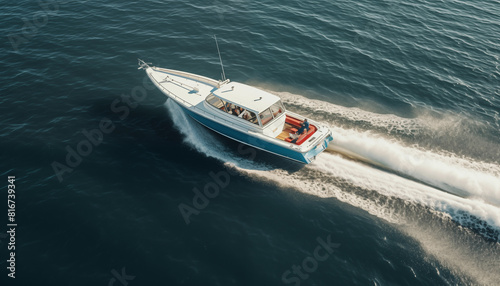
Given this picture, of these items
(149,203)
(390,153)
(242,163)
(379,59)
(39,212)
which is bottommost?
(39,212)

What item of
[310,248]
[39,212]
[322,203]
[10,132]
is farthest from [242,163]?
[10,132]

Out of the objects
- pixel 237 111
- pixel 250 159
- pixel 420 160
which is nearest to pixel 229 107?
pixel 237 111

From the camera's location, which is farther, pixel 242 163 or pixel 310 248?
pixel 242 163

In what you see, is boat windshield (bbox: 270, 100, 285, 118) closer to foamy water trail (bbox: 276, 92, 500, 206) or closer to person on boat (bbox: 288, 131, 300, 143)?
person on boat (bbox: 288, 131, 300, 143)

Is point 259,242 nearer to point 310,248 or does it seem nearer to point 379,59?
point 310,248

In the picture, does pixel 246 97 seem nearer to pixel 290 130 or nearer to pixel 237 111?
pixel 237 111
